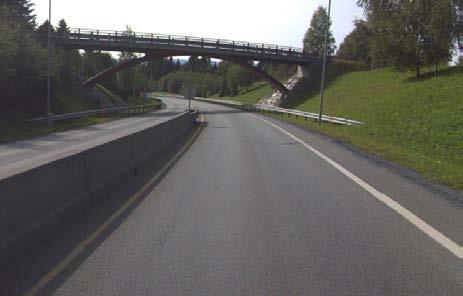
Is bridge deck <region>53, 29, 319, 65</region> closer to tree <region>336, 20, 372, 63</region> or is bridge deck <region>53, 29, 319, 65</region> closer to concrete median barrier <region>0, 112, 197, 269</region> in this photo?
tree <region>336, 20, 372, 63</region>

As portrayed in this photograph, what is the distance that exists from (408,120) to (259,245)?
77.6 feet

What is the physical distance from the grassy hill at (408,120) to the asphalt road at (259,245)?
3.73 m

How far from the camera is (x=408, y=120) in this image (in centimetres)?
2805

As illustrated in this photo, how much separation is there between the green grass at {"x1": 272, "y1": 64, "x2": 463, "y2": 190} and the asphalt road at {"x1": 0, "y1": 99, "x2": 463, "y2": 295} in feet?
12.4

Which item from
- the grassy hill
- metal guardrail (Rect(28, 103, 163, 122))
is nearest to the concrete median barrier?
the grassy hill

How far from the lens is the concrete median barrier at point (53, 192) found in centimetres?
565

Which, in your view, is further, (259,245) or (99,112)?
(99,112)

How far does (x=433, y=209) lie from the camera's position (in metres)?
8.45

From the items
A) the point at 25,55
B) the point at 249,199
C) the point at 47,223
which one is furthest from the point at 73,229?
the point at 25,55

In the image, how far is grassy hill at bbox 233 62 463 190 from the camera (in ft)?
52.7

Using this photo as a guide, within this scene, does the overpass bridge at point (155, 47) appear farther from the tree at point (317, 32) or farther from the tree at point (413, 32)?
the tree at point (317, 32)

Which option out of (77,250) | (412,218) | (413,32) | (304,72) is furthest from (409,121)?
(304,72)

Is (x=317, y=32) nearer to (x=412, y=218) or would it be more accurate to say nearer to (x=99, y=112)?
(x=99, y=112)

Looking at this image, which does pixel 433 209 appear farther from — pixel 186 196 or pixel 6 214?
pixel 6 214
